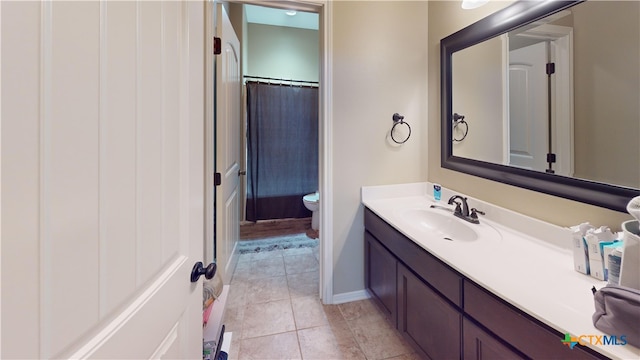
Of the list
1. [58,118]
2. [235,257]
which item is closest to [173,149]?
[58,118]

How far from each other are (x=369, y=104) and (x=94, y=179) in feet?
5.94

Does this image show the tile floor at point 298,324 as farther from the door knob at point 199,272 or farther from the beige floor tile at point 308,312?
the door knob at point 199,272

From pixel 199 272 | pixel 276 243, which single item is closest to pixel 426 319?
pixel 199 272

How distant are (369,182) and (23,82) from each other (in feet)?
6.19

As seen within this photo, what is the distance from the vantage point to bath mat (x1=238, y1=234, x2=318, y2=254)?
308 centimetres

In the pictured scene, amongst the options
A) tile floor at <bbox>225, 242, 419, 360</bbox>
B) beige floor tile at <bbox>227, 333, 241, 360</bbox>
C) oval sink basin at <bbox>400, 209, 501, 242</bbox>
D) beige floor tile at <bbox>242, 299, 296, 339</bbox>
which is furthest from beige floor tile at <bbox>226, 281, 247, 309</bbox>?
oval sink basin at <bbox>400, 209, 501, 242</bbox>

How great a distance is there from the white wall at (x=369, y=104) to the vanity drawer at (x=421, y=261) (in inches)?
11.3

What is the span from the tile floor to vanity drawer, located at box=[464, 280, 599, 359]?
0.78m

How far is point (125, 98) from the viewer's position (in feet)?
1.76

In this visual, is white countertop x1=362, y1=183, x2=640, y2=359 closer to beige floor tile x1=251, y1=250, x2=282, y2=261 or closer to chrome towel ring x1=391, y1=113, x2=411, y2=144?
chrome towel ring x1=391, y1=113, x2=411, y2=144

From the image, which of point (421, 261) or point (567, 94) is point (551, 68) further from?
point (421, 261)

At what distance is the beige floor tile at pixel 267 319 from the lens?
181 cm

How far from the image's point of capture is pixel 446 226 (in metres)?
1.74

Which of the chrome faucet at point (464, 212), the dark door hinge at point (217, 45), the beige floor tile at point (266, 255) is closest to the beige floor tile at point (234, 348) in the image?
the beige floor tile at point (266, 255)
